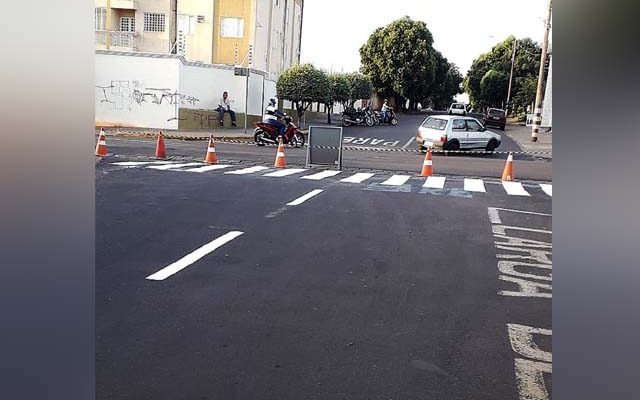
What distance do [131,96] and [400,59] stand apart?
31643 millimetres

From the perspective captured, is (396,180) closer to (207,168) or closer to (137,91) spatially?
(207,168)

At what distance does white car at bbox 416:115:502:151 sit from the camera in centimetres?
2292

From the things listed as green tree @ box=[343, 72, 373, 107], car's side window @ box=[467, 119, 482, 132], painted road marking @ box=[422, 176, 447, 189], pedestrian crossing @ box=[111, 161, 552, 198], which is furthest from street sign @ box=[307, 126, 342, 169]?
green tree @ box=[343, 72, 373, 107]

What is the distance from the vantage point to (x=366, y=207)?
10.2 m

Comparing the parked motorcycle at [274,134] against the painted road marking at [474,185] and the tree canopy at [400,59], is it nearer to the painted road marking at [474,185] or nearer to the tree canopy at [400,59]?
the painted road marking at [474,185]

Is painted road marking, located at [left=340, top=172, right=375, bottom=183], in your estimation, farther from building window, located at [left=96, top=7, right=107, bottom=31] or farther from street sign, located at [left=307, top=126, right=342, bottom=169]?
building window, located at [left=96, top=7, right=107, bottom=31]

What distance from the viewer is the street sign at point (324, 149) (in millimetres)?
16078

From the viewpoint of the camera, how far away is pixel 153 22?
37125mm

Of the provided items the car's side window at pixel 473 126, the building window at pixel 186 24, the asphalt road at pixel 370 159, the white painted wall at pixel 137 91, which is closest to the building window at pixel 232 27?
the building window at pixel 186 24

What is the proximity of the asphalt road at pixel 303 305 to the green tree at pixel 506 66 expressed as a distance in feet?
164

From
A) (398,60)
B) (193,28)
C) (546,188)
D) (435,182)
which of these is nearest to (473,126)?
(546,188)
